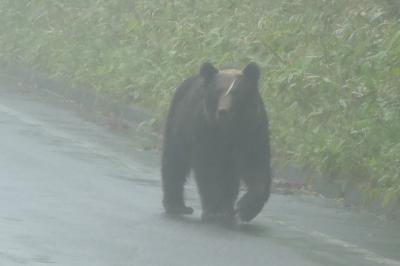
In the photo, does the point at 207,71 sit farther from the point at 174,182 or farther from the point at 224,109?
the point at 174,182

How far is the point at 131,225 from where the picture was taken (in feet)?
37.1

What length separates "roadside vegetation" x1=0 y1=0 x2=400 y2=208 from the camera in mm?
14836

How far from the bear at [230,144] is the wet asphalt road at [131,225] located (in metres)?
0.23

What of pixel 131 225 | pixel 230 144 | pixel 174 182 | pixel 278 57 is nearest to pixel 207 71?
pixel 230 144

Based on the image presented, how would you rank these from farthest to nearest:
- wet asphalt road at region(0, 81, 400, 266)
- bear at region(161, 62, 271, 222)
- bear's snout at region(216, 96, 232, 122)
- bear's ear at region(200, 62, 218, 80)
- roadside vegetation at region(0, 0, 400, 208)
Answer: roadside vegetation at region(0, 0, 400, 208) < bear's ear at region(200, 62, 218, 80) < bear at region(161, 62, 271, 222) < bear's snout at region(216, 96, 232, 122) < wet asphalt road at region(0, 81, 400, 266)

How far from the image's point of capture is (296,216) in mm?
12742

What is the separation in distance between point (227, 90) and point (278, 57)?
709 cm

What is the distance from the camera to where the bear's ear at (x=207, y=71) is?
11.7 m

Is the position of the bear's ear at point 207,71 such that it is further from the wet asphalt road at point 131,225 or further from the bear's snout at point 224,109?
the wet asphalt road at point 131,225

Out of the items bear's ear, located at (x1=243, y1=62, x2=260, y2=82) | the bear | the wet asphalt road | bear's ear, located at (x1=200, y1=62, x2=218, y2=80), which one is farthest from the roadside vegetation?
bear's ear, located at (x1=200, y1=62, x2=218, y2=80)

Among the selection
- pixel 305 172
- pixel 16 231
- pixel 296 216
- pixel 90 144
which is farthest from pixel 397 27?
pixel 16 231

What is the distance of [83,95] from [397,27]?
7207mm

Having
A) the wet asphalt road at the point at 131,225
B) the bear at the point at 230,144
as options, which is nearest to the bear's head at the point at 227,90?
the bear at the point at 230,144

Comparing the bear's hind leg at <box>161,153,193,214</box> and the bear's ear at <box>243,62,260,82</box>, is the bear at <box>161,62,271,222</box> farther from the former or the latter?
the bear's hind leg at <box>161,153,193,214</box>
